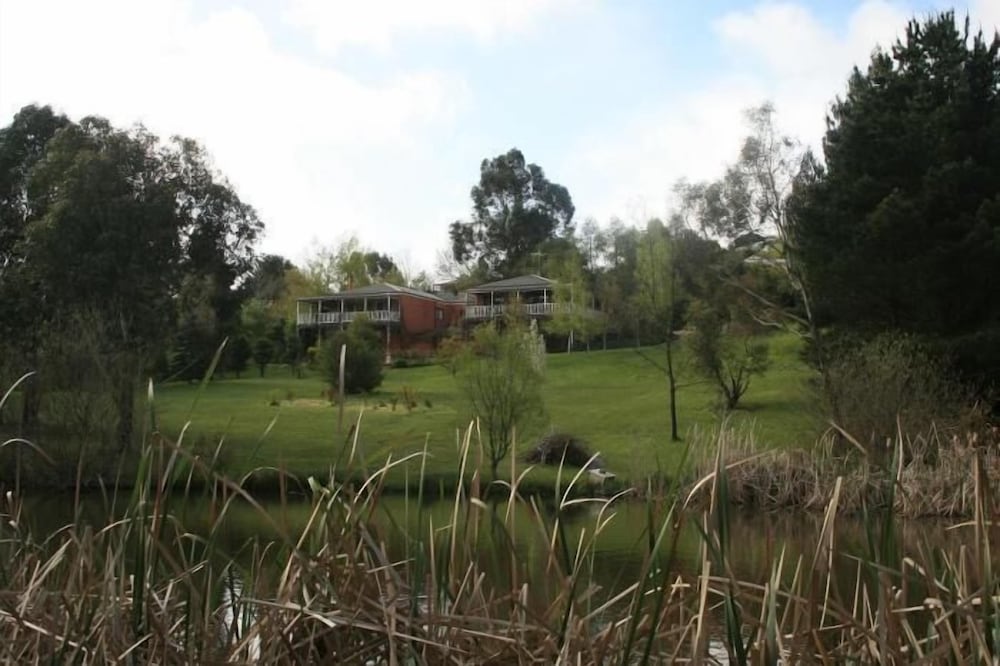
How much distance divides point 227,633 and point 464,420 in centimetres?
2434

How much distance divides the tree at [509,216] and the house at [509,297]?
888 centimetres

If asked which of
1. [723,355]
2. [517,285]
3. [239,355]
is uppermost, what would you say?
[517,285]

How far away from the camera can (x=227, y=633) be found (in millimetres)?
2893

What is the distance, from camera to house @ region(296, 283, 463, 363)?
186ft

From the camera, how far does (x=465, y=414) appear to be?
88.7 ft

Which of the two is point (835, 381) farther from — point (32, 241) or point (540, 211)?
point (540, 211)

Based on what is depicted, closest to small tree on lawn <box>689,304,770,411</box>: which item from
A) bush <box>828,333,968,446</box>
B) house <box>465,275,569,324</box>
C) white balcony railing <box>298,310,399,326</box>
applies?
bush <box>828,333,968,446</box>

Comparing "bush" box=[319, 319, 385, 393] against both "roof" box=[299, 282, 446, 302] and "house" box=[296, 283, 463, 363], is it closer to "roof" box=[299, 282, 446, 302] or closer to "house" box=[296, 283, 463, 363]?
"house" box=[296, 283, 463, 363]

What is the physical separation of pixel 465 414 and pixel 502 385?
7.98 ft

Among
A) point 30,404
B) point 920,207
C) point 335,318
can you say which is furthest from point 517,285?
point 30,404

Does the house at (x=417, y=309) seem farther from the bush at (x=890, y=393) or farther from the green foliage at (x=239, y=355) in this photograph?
the bush at (x=890, y=393)

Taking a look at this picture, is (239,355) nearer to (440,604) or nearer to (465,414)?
A: (465,414)

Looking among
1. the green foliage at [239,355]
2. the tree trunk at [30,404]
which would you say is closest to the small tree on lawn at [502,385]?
the tree trunk at [30,404]

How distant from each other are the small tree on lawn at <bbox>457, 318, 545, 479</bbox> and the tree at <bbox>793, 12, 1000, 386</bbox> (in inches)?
305
